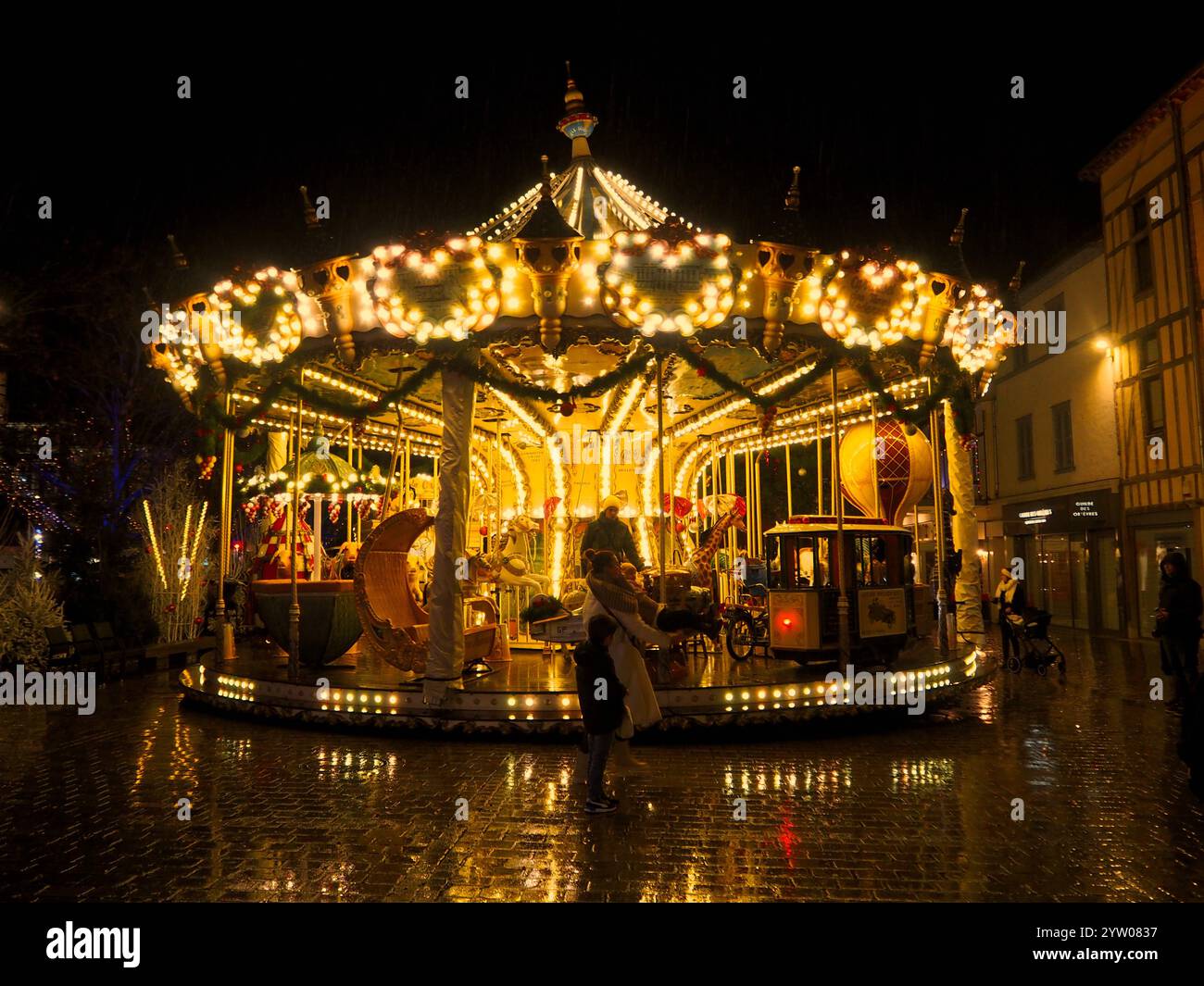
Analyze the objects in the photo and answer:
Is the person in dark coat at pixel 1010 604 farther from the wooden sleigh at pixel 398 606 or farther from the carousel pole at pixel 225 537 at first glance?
the carousel pole at pixel 225 537

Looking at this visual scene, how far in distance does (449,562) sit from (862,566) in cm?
507

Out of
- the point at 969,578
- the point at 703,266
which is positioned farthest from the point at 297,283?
the point at 969,578

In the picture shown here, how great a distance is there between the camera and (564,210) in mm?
12609

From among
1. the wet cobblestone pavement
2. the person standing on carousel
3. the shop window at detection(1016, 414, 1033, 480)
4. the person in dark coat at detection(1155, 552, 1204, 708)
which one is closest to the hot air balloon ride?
the wet cobblestone pavement

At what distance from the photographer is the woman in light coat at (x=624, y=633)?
257 inches

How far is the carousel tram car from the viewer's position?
381 inches

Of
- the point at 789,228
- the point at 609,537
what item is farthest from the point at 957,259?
the point at 609,537

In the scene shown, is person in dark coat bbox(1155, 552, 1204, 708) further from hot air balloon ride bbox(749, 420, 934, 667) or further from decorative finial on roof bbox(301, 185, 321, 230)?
decorative finial on roof bbox(301, 185, 321, 230)

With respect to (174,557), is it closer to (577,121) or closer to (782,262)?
(577,121)

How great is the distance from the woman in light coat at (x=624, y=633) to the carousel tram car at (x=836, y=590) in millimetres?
3454

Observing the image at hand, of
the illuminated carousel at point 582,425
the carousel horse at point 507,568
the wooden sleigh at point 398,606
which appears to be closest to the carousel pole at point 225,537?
the illuminated carousel at point 582,425

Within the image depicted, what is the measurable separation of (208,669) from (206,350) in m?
3.94

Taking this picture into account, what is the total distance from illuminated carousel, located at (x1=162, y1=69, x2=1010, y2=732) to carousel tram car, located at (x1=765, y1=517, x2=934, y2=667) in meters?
0.03

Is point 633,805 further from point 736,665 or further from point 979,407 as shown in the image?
point 979,407
